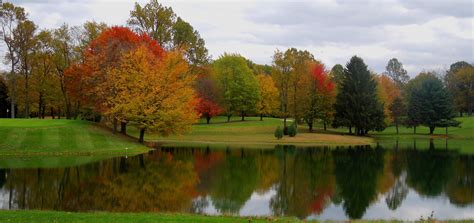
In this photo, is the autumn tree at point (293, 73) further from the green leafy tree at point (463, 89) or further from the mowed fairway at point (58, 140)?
the green leafy tree at point (463, 89)

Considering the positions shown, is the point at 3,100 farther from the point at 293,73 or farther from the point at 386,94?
the point at 386,94

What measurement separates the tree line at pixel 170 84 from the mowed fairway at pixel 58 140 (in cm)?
264

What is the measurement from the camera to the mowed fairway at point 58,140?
3675 cm

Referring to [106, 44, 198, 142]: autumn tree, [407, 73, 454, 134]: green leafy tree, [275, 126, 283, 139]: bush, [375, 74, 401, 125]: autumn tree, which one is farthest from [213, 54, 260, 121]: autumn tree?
[106, 44, 198, 142]: autumn tree

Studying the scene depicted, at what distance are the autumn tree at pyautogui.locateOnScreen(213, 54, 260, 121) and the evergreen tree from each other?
15.3 m

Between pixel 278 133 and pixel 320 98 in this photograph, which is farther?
pixel 320 98

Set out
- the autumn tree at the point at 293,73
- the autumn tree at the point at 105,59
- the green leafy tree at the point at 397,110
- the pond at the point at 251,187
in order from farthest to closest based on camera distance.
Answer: the green leafy tree at the point at 397,110
the autumn tree at the point at 293,73
the autumn tree at the point at 105,59
the pond at the point at 251,187

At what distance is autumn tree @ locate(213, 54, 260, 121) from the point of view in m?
78.4

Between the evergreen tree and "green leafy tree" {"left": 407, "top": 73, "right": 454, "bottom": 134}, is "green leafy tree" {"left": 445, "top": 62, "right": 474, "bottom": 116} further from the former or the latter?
the evergreen tree

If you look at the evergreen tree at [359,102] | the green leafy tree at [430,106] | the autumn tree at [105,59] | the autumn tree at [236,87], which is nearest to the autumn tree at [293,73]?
the evergreen tree at [359,102]

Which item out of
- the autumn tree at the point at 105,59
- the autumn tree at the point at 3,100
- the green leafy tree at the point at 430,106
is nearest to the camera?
the autumn tree at the point at 105,59

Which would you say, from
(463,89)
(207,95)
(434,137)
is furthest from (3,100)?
(463,89)

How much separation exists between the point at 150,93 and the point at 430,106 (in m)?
49.9

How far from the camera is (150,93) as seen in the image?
4472 centimetres
